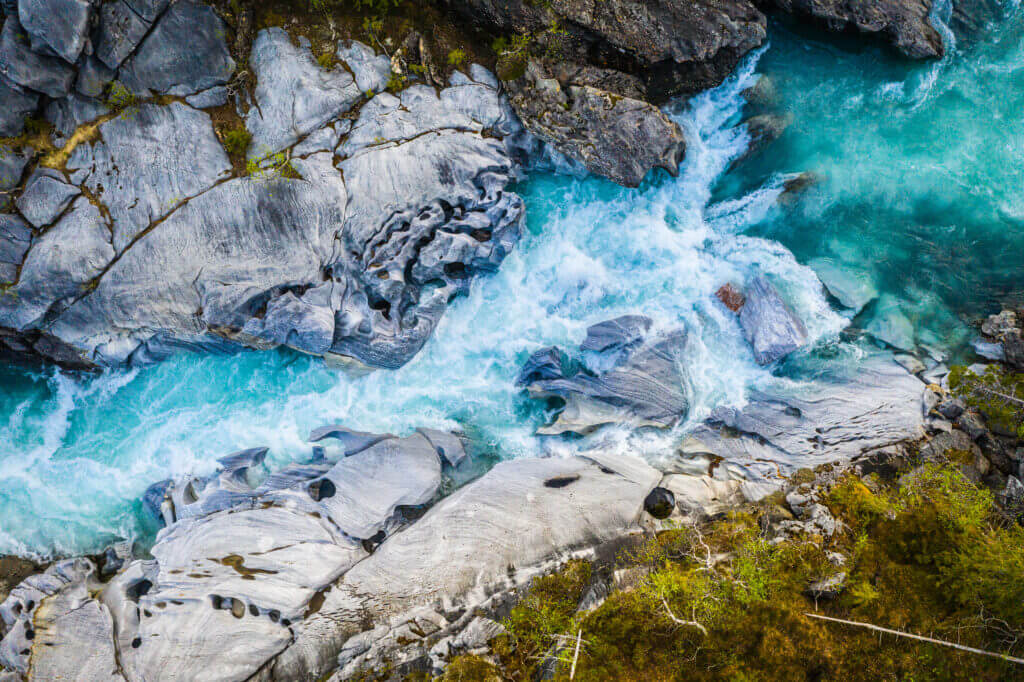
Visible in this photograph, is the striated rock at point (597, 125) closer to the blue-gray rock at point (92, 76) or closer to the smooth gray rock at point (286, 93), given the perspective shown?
the smooth gray rock at point (286, 93)

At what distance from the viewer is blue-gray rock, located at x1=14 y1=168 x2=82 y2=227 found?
10.5 meters

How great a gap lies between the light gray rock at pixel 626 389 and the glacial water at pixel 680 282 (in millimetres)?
453

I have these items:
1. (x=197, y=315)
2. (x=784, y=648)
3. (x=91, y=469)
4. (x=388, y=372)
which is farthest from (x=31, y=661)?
(x=784, y=648)

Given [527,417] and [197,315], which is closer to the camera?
[197,315]

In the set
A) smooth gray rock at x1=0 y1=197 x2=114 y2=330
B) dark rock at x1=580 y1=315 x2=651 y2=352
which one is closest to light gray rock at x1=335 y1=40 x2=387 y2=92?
smooth gray rock at x1=0 y1=197 x2=114 y2=330

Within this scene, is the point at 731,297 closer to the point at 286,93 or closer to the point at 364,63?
the point at 364,63

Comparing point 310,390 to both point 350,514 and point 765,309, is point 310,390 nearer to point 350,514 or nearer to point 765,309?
point 350,514

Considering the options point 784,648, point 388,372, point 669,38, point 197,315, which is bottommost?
point 784,648

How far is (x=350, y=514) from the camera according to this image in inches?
420

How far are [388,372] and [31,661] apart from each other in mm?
8642

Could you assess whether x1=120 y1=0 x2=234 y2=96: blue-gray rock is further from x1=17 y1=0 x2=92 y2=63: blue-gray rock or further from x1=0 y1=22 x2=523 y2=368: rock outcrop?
x1=17 y1=0 x2=92 y2=63: blue-gray rock

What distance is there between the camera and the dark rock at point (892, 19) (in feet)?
36.1

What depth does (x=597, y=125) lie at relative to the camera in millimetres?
10914

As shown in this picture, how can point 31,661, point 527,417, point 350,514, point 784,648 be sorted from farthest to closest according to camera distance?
1. point 527,417
2. point 350,514
3. point 31,661
4. point 784,648
